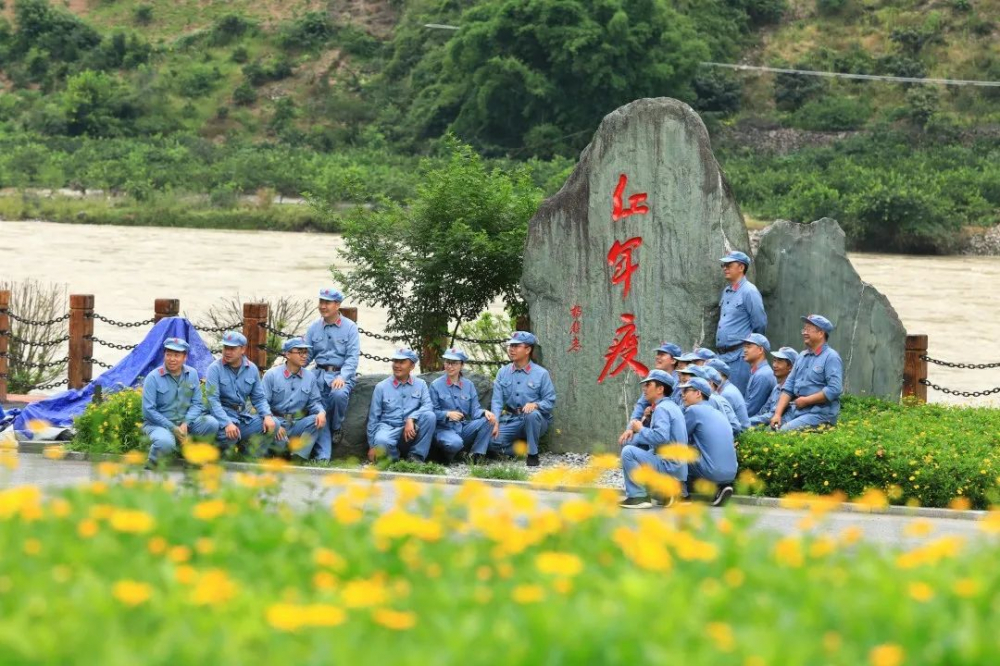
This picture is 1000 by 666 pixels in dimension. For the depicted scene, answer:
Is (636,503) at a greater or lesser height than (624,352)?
lesser

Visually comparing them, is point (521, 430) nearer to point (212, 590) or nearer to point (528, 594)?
point (528, 594)

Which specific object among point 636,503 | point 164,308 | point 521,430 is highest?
point 164,308

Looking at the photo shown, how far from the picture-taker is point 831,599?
408cm

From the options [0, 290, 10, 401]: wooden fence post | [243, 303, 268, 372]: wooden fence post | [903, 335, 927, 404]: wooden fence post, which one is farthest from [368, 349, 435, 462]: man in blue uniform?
[0, 290, 10, 401]: wooden fence post

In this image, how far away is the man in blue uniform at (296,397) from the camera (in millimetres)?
11617

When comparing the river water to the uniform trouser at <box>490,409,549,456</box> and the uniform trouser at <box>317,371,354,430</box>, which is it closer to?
the uniform trouser at <box>317,371,354,430</box>

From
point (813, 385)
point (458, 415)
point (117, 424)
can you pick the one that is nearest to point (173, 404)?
point (117, 424)

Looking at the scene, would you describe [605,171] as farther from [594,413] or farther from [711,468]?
[711,468]

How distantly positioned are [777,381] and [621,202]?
190 cm

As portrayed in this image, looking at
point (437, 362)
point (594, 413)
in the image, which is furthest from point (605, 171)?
point (437, 362)

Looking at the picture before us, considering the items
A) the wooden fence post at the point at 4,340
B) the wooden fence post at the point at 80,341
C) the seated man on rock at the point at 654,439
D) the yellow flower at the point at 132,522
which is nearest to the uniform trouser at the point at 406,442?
the seated man on rock at the point at 654,439

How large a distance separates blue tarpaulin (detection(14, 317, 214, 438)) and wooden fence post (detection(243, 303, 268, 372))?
802mm

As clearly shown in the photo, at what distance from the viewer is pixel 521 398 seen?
12094 millimetres

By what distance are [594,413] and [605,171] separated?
195 centimetres
